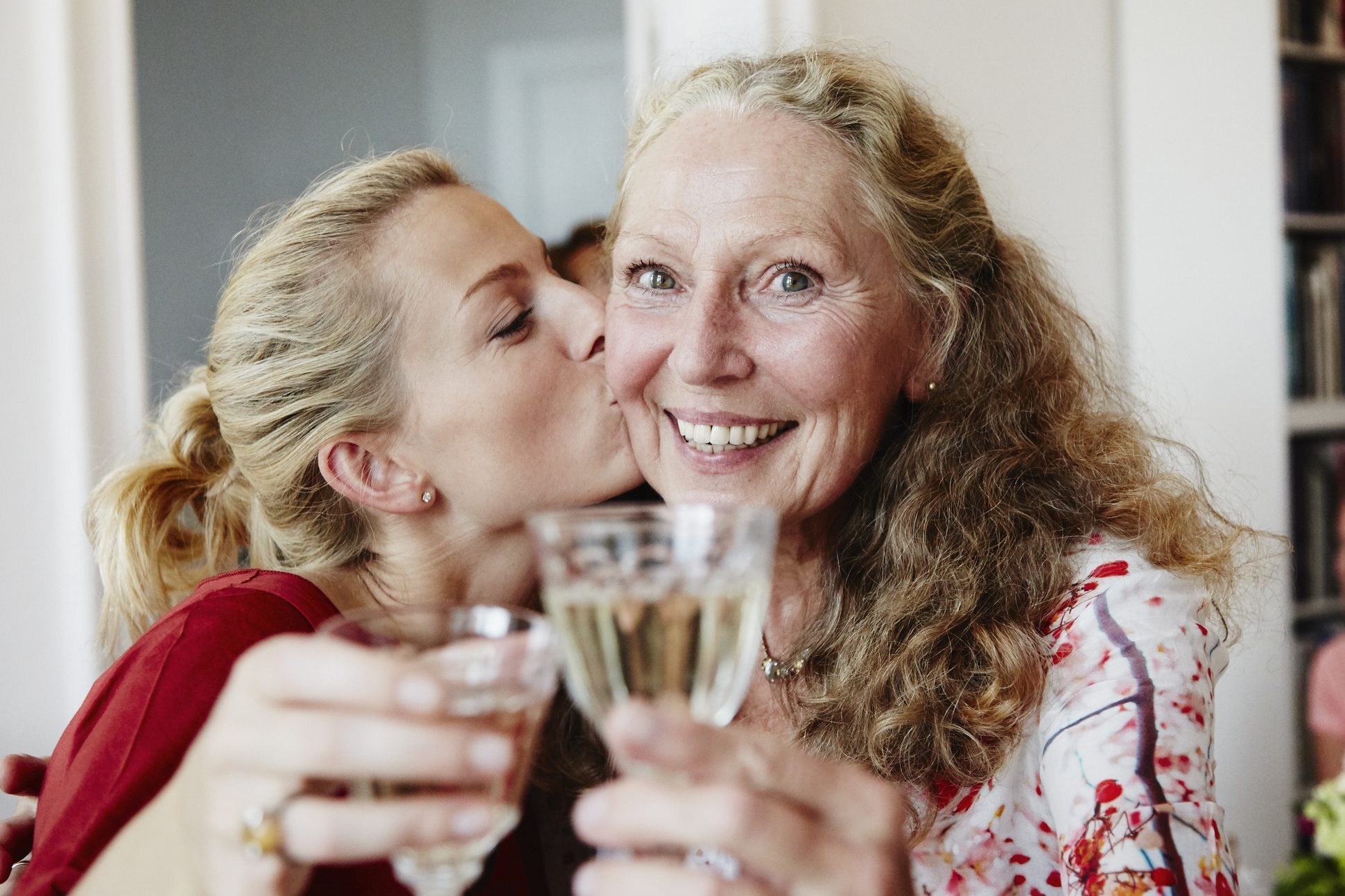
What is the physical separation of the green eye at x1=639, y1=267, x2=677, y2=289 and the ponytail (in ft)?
2.57

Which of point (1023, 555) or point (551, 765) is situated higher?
point (1023, 555)

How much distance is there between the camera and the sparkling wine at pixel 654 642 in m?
0.65

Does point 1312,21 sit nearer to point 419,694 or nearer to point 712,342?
point 712,342

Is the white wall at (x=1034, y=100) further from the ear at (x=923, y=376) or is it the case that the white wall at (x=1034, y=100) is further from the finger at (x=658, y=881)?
the finger at (x=658, y=881)

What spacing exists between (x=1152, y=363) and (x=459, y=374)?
6.90ft

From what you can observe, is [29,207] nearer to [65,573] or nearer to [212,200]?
[212,200]

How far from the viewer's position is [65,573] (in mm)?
2246

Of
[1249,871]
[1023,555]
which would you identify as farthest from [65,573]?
[1249,871]

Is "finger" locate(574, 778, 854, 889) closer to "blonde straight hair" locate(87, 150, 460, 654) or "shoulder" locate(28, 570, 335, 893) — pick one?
"shoulder" locate(28, 570, 335, 893)

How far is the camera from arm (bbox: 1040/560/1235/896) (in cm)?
106

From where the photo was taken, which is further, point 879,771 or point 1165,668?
point 879,771

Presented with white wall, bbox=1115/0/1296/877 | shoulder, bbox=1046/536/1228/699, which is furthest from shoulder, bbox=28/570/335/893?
white wall, bbox=1115/0/1296/877

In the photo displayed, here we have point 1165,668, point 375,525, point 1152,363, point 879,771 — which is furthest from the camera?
point 1152,363

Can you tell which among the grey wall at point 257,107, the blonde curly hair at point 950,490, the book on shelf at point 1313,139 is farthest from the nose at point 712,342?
the book on shelf at point 1313,139
